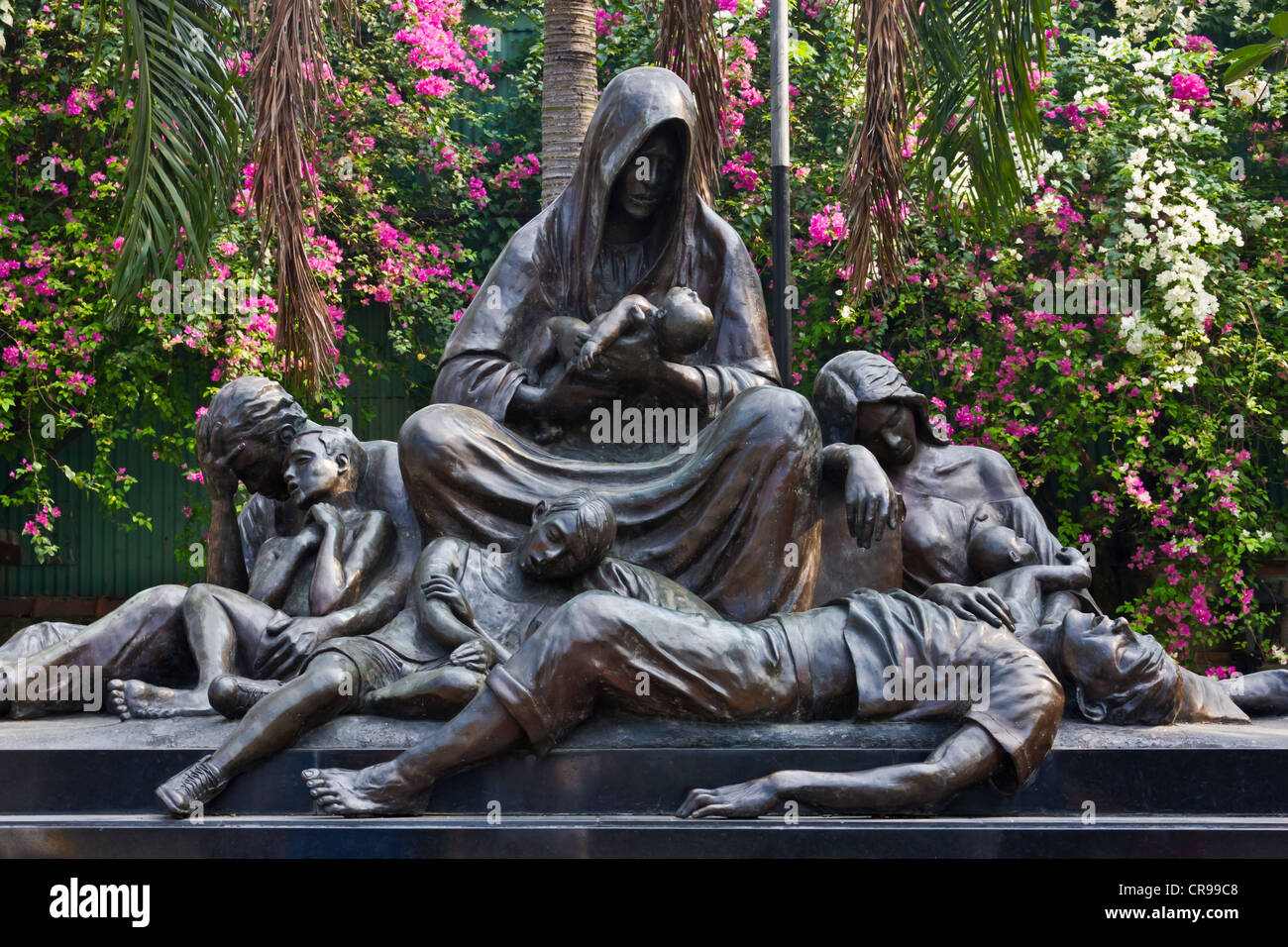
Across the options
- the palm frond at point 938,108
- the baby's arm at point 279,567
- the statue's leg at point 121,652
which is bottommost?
the statue's leg at point 121,652

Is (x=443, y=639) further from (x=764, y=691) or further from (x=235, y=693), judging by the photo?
(x=764, y=691)

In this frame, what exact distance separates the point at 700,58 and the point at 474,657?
451 centimetres

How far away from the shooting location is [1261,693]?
16.9 ft

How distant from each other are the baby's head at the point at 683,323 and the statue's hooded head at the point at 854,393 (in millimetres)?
607

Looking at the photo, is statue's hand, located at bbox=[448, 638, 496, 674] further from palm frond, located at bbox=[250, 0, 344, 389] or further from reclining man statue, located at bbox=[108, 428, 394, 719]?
palm frond, located at bbox=[250, 0, 344, 389]

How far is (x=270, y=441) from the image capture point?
5160mm

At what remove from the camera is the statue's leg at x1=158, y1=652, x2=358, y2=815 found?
3930mm

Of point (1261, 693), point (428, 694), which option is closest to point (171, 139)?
point (428, 694)

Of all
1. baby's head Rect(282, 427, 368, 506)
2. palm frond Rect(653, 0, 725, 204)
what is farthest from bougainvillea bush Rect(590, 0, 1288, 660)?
baby's head Rect(282, 427, 368, 506)

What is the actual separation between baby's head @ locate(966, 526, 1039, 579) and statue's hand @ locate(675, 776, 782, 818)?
156cm

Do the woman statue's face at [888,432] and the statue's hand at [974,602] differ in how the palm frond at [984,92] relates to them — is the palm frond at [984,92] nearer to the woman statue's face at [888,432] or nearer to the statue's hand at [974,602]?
the woman statue's face at [888,432]

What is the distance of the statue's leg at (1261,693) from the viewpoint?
5125mm

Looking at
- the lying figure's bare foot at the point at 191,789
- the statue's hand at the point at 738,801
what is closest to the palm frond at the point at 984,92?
the statue's hand at the point at 738,801
